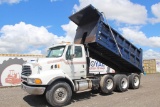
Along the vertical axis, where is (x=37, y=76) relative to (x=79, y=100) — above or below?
above

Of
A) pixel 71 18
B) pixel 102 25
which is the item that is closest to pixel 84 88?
pixel 102 25

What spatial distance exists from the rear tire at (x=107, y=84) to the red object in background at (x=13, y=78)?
8.24 m

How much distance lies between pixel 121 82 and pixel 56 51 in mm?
4336

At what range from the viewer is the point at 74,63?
990 cm

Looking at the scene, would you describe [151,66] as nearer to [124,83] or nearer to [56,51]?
[124,83]

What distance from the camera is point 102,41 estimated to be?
10.7m

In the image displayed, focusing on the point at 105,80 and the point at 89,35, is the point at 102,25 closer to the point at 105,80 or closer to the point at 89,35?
the point at 89,35

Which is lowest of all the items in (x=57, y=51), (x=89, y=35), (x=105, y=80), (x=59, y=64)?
(x=105, y=80)

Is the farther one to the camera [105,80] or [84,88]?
[105,80]

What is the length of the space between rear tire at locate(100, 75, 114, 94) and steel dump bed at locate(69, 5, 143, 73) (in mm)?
1334

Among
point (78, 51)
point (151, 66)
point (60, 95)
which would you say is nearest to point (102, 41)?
point (78, 51)

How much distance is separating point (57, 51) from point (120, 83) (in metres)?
4.21

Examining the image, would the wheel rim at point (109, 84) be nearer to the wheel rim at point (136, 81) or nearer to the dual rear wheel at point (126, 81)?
the dual rear wheel at point (126, 81)

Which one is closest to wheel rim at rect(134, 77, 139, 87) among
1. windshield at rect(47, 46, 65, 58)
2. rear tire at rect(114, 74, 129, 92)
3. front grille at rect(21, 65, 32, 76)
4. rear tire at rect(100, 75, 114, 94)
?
rear tire at rect(114, 74, 129, 92)
